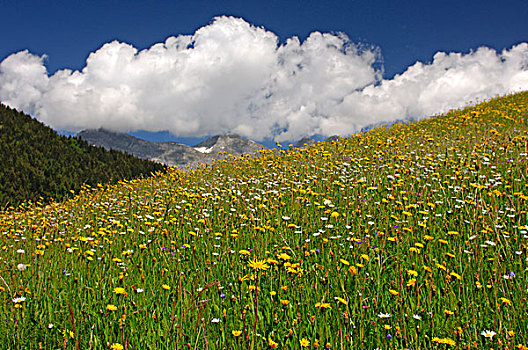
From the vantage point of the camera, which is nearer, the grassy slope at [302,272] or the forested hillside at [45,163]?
the grassy slope at [302,272]

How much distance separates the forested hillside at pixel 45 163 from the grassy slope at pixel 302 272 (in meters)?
12.7

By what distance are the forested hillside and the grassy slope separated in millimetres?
12725

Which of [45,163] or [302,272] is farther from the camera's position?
[45,163]

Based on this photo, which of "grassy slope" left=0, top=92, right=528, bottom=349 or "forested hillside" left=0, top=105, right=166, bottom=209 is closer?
"grassy slope" left=0, top=92, right=528, bottom=349

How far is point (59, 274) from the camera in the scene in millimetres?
3746

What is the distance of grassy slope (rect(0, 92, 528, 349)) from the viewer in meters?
2.43

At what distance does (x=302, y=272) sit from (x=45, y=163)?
2402 centimetres

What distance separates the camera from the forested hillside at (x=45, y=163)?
1866 cm

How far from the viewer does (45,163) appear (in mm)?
21328

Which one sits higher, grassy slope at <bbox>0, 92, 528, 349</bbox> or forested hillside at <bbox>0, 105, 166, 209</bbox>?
forested hillside at <bbox>0, 105, 166, 209</bbox>

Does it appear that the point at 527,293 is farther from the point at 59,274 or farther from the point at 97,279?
the point at 59,274

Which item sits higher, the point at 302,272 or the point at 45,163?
the point at 45,163

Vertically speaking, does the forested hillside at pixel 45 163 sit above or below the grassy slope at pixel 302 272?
above

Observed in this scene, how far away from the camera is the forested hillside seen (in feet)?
61.2
